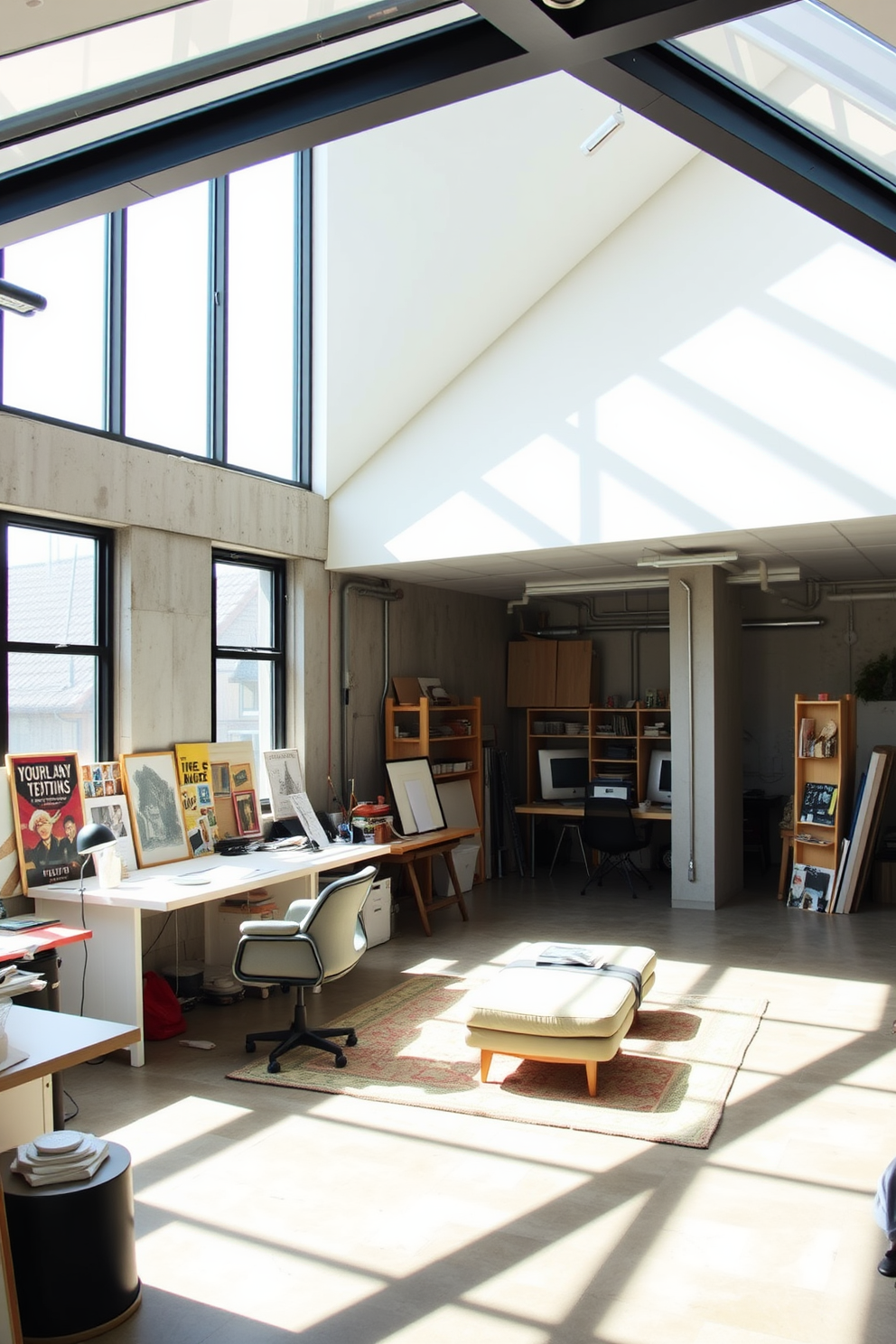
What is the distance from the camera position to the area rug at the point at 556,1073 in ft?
15.3

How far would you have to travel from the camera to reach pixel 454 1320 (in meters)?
3.12

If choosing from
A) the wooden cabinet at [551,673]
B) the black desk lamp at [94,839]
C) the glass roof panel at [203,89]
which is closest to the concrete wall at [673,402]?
the black desk lamp at [94,839]

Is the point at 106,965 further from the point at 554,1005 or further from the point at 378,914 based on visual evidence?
the point at 378,914

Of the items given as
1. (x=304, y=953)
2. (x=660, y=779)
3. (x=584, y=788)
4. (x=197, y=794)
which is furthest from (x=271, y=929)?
(x=584, y=788)

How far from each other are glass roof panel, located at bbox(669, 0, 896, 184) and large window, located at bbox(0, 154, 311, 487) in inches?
162

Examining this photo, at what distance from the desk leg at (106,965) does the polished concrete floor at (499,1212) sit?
0.93ft

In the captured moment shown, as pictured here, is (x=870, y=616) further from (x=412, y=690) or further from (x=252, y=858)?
(x=252, y=858)

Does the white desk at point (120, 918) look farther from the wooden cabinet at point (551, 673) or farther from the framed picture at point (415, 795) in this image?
the wooden cabinet at point (551, 673)

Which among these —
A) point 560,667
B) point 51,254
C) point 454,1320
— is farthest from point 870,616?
point 454,1320

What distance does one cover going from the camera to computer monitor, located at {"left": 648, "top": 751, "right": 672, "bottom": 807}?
34.5 ft

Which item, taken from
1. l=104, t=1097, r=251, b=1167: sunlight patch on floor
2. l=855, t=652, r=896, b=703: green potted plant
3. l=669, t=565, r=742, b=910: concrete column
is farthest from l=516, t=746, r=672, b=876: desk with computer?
l=104, t=1097, r=251, b=1167: sunlight patch on floor

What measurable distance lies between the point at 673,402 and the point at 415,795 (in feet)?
12.4

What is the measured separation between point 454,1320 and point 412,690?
672 centimetres

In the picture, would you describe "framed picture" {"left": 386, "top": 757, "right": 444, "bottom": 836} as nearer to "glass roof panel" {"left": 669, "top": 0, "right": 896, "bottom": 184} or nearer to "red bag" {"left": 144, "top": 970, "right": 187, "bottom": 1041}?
"red bag" {"left": 144, "top": 970, "right": 187, "bottom": 1041}
